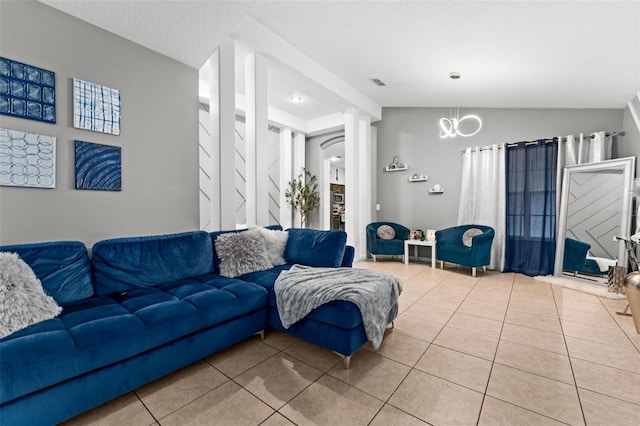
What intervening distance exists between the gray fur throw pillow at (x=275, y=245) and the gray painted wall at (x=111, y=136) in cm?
83

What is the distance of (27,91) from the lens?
2.10 m

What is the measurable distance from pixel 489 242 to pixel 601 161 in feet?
6.25

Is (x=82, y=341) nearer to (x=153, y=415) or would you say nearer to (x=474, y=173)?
(x=153, y=415)

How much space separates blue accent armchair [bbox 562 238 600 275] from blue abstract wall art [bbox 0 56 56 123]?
21.5 ft

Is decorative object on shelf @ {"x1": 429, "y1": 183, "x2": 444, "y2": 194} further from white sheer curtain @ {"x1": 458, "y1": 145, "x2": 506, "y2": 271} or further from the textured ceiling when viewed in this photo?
the textured ceiling

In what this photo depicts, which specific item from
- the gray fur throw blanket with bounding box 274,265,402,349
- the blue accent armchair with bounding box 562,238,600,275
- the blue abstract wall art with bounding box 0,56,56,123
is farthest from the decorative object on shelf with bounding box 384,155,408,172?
the blue abstract wall art with bounding box 0,56,56,123

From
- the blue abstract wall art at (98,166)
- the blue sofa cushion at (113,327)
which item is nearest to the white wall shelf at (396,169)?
the blue sofa cushion at (113,327)

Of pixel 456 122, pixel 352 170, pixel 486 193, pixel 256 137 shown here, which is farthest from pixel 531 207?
pixel 256 137

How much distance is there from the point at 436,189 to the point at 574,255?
2385 mm

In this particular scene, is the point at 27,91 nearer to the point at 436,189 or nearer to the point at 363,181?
the point at 363,181

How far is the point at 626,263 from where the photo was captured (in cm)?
398

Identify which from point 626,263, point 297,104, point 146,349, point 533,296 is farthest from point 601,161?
point 146,349

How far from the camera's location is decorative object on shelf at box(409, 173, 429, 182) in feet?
19.5

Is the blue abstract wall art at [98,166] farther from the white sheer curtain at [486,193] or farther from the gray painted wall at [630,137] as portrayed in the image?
the gray painted wall at [630,137]
